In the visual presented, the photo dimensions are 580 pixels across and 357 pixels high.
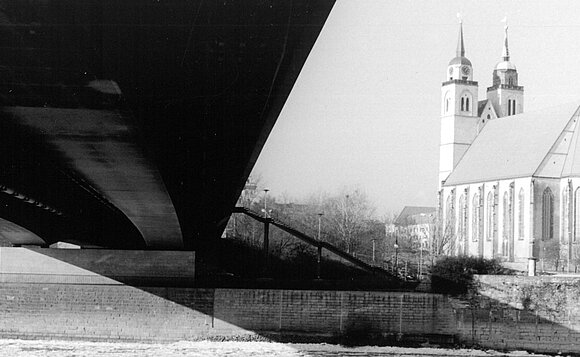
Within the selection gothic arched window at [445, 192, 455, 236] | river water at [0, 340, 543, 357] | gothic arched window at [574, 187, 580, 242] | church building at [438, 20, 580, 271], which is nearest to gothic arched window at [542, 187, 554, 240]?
church building at [438, 20, 580, 271]

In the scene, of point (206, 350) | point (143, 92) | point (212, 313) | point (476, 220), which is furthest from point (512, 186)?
point (143, 92)

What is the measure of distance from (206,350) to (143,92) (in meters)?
15.7

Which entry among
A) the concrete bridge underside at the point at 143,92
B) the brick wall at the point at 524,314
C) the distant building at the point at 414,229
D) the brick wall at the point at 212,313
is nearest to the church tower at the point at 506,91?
the distant building at the point at 414,229

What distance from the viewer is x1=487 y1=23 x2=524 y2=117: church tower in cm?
10594

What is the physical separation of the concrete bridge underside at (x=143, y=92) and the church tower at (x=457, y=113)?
81.2m

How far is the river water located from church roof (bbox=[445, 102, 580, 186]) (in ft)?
164

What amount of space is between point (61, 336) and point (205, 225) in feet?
19.5

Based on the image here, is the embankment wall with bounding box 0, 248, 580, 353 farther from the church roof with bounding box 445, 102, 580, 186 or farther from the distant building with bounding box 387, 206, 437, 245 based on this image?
the church roof with bounding box 445, 102, 580, 186

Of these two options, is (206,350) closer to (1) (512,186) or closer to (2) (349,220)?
(2) (349,220)

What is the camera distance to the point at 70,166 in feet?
49.3

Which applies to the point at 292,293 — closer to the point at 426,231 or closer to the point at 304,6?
the point at 304,6

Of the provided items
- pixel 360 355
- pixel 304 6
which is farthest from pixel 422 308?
pixel 304 6

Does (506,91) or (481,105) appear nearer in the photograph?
(481,105)

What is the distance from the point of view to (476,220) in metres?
83.8
